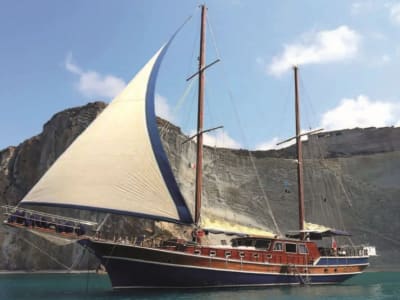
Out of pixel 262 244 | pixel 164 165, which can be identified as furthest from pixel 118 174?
pixel 262 244

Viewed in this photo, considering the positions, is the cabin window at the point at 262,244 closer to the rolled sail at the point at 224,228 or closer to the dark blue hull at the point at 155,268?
the rolled sail at the point at 224,228

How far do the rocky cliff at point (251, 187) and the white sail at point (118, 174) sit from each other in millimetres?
20568

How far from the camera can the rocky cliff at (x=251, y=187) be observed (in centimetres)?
3820

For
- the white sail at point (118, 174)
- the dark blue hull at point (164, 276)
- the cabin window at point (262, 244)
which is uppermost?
the white sail at point (118, 174)

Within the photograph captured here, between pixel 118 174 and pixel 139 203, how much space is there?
4.25 ft

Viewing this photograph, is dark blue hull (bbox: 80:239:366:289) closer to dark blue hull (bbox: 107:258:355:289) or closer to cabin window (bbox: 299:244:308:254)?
dark blue hull (bbox: 107:258:355:289)

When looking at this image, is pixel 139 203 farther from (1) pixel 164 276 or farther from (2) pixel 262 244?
(2) pixel 262 244

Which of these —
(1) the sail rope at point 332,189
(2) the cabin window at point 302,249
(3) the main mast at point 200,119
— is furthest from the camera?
(1) the sail rope at point 332,189

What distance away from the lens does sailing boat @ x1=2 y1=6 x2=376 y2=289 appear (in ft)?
52.3

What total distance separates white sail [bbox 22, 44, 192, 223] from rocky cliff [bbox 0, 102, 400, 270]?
20.6 m

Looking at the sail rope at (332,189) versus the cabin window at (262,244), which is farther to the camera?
the sail rope at (332,189)

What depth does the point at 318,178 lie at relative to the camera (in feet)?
151

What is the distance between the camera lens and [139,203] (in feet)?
Result: 52.4

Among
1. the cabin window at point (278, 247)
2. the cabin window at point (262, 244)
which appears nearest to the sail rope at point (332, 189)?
the cabin window at point (278, 247)
